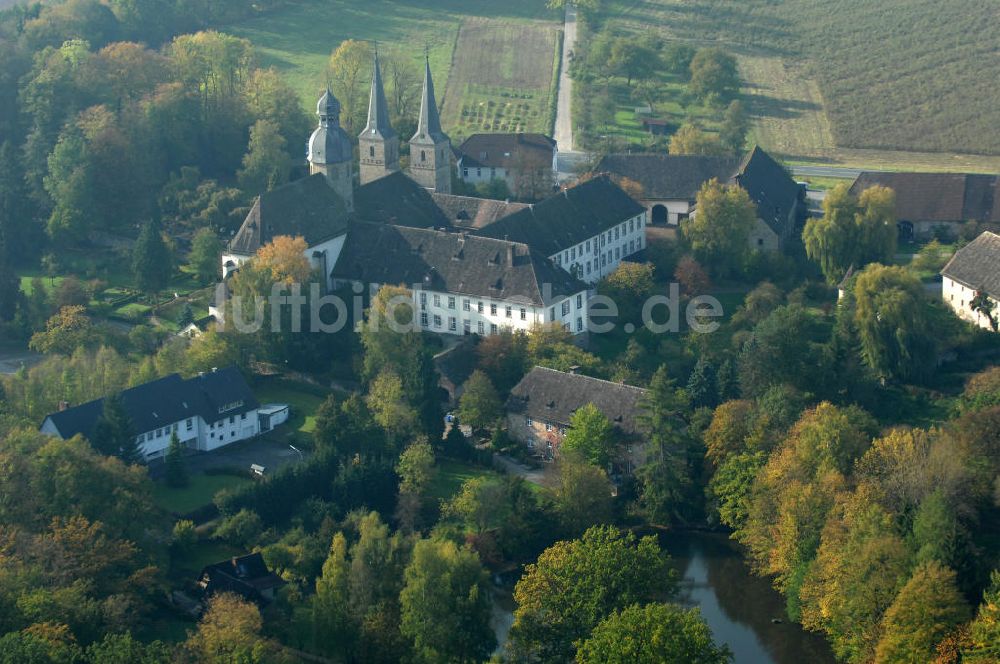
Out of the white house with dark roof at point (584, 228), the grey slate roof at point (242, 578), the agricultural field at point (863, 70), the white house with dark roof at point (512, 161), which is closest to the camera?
the grey slate roof at point (242, 578)

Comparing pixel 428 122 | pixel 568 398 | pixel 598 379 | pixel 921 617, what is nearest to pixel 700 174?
pixel 428 122

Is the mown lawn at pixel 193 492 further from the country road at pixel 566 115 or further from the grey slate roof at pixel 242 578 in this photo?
the country road at pixel 566 115

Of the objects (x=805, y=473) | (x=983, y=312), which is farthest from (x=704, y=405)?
(x=983, y=312)

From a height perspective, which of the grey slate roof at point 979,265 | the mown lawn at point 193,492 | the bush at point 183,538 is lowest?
the mown lawn at point 193,492

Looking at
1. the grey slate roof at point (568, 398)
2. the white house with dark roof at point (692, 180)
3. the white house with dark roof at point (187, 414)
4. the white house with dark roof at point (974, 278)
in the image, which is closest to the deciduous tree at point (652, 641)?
the grey slate roof at point (568, 398)

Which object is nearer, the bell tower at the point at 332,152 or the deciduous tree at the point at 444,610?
the deciduous tree at the point at 444,610

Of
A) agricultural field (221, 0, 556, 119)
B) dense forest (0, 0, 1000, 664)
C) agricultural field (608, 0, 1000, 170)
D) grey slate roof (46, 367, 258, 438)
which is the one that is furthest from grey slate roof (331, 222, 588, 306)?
agricultural field (221, 0, 556, 119)

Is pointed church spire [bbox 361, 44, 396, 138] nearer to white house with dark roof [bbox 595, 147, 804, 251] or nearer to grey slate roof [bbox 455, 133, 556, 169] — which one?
grey slate roof [bbox 455, 133, 556, 169]
